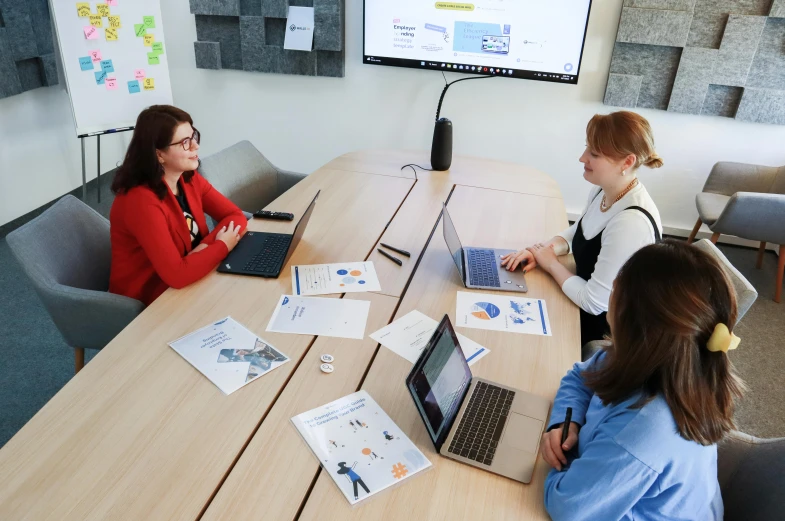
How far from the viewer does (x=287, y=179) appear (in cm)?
296

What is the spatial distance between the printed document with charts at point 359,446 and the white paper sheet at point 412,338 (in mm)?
211

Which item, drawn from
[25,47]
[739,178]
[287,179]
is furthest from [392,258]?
[25,47]

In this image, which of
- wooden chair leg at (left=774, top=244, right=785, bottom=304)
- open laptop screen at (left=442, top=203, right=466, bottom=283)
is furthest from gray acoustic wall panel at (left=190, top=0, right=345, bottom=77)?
wooden chair leg at (left=774, top=244, right=785, bottom=304)

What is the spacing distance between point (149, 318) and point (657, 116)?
131 inches

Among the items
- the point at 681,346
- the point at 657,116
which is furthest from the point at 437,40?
the point at 681,346

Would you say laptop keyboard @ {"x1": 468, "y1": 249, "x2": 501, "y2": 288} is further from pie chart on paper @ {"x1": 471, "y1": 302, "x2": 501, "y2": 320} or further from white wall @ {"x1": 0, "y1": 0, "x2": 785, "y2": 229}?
white wall @ {"x1": 0, "y1": 0, "x2": 785, "y2": 229}

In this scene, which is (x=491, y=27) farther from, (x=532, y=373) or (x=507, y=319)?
(x=532, y=373)

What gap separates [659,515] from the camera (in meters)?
1.03

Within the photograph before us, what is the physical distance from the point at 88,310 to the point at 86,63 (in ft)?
7.68

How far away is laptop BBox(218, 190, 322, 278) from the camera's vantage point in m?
1.85

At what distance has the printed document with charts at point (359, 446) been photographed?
1.12 m

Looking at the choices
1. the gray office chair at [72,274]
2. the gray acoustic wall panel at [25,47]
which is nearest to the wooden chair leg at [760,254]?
the gray office chair at [72,274]

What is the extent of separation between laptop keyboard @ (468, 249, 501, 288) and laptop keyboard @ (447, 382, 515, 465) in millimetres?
515

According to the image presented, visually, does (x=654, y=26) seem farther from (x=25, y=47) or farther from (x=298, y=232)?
(x=25, y=47)
